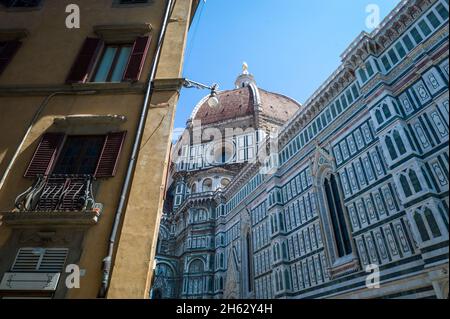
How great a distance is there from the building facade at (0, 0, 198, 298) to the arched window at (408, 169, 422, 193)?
Answer: 11.1 metres

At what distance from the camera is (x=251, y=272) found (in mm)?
27781

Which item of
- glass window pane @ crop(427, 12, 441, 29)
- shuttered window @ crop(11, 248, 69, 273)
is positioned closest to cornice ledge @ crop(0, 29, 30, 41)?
shuttered window @ crop(11, 248, 69, 273)

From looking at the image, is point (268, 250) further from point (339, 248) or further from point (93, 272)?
point (93, 272)

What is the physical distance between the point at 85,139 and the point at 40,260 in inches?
135

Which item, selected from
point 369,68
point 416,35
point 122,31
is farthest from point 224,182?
point 122,31

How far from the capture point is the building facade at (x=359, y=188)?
42.8 feet

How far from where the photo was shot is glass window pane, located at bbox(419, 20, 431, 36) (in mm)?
14661

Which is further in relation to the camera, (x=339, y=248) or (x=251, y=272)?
(x=251, y=272)

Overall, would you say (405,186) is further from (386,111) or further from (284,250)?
(284,250)

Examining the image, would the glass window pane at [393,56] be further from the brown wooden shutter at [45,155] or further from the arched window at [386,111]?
the brown wooden shutter at [45,155]


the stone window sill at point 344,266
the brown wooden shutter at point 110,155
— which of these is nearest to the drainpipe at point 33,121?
the brown wooden shutter at point 110,155

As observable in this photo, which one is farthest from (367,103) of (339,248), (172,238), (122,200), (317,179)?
(172,238)

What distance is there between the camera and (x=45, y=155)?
7824 mm
